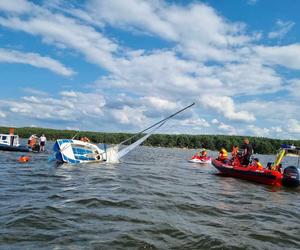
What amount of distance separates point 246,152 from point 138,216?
14.1 m

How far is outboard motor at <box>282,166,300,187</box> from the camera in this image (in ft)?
62.3

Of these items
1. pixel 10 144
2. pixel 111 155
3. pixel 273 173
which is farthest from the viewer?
pixel 10 144

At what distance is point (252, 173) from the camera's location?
68.9ft

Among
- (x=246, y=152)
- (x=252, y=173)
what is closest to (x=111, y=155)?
(x=246, y=152)

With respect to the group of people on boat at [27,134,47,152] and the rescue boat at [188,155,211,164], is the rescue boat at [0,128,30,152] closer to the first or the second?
the group of people on boat at [27,134,47,152]

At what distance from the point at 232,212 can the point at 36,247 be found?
6.71 meters

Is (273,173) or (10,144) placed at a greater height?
(10,144)

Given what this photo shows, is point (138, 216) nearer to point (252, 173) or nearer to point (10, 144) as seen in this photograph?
point (252, 173)

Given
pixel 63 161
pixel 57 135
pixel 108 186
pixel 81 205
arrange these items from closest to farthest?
pixel 81 205
pixel 108 186
pixel 63 161
pixel 57 135

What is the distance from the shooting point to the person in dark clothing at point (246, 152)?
2225 cm

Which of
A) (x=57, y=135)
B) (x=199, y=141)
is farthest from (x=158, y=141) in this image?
(x=57, y=135)

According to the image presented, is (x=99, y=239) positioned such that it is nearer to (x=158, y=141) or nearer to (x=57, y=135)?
(x=57, y=135)

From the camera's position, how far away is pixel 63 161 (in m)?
25.0

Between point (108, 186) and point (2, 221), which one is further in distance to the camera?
point (108, 186)
